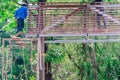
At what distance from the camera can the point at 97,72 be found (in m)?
17.1

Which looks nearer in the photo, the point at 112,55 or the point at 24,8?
the point at 24,8

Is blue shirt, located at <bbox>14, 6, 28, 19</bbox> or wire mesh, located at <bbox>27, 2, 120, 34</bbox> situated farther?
blue shirt, located at <bbox>14, 6, 28, 19</bbox>

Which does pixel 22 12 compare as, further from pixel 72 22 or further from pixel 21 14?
pixel 72 22

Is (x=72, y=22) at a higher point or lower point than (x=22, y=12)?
lower

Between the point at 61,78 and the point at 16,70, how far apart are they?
3.11 metres

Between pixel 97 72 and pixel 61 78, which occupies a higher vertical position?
pixel 97 72

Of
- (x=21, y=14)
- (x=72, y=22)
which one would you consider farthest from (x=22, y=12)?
(x=72, y=22)

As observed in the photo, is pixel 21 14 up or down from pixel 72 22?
up

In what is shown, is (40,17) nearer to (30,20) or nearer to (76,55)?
(30,20)

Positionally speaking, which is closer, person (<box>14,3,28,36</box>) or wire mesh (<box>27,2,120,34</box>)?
wire mesh (<box>27,2,120,34</box>)

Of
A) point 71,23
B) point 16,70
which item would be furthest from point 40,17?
point 16,70

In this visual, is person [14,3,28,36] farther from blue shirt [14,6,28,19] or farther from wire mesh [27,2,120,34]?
wire mesh [27,2,120,34]

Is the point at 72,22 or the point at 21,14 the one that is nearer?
the point at 72,22

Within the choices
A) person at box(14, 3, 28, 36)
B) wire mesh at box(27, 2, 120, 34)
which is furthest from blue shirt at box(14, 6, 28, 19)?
wire mesh at box(27, 2, 120, 34)
